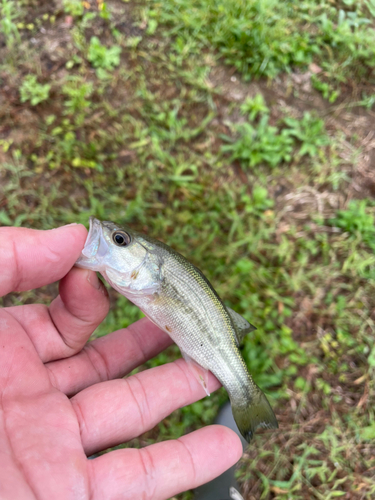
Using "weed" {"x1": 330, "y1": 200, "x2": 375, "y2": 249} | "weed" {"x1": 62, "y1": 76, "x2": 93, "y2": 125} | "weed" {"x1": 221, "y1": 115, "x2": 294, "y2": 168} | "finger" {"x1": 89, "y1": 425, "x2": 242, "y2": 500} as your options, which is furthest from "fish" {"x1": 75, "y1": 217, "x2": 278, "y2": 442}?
"weed" {"x1": 62, "y1": 76, "x2": 93, "y2": 125}

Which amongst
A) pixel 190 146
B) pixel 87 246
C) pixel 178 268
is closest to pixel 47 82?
pixel 190 146

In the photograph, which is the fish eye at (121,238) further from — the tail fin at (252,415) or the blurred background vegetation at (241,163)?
the tail fin at (252,415)

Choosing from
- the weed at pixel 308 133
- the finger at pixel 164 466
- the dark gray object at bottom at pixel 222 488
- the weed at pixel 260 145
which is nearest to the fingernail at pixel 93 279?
the finger at pixel 164 466

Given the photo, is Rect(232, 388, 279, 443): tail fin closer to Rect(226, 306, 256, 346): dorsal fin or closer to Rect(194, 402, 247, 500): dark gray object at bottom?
Rect(226, 306, 256, 346): dorsal fin

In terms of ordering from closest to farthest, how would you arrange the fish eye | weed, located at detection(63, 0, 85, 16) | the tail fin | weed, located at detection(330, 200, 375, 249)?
the fish eye, the tail fin, weed, located at detection(330, 200, 375, 249), weed, located at detection(63, 0, 85, 16)

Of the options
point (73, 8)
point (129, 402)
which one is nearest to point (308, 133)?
point (73, 8)

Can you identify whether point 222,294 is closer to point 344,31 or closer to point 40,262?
point 40,262
